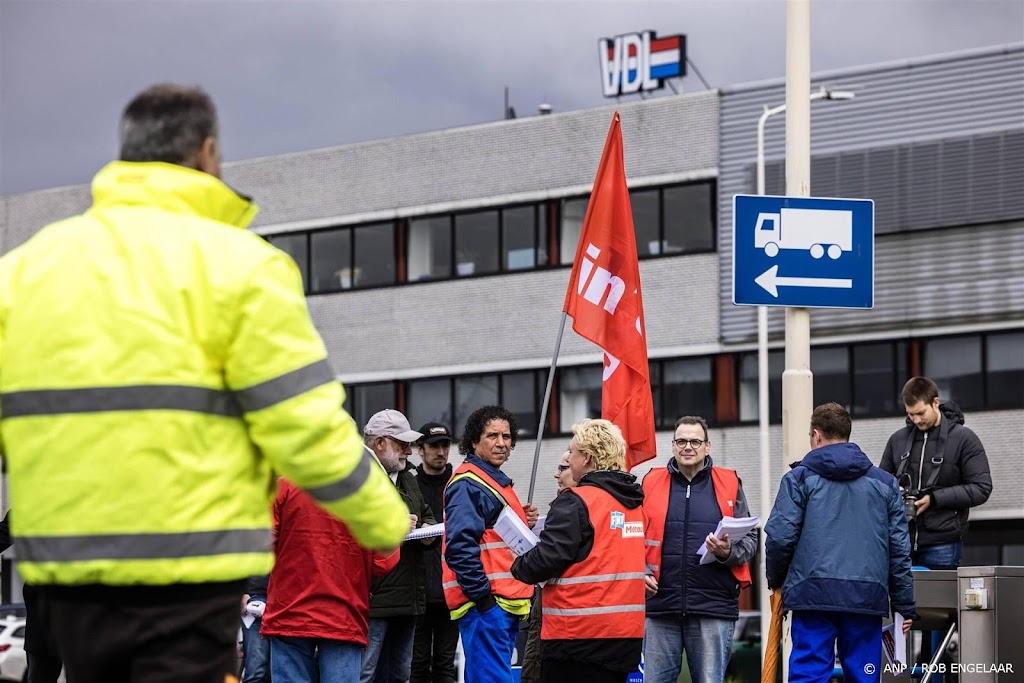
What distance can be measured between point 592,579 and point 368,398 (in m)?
32.7

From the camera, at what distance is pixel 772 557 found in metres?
9.43

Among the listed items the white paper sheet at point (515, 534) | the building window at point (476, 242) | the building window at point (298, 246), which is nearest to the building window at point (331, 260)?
the building window at point (298, 246)

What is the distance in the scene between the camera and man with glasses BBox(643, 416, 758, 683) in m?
10.3

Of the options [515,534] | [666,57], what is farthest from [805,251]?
[666,57]

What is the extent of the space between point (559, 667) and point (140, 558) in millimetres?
4912

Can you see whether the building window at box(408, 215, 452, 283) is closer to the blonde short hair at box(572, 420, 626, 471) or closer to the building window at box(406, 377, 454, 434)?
the building window at box(406, 377, 454, 434)

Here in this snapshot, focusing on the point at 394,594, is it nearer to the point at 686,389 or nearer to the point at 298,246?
the point at 686,389

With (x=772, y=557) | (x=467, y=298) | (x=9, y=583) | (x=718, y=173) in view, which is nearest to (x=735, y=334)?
(x=718, y=173)

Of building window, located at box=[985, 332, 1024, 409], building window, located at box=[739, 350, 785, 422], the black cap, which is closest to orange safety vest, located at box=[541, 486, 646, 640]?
the black cap

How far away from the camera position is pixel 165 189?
407 cm

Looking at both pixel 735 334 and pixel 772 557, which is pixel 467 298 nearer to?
pixel 735 334

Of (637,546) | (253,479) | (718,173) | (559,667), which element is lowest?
(559,667)

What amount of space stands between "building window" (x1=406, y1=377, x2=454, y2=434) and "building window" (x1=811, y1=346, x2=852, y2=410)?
8.84 m

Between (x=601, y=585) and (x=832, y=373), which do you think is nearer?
(x=601, y=585)
